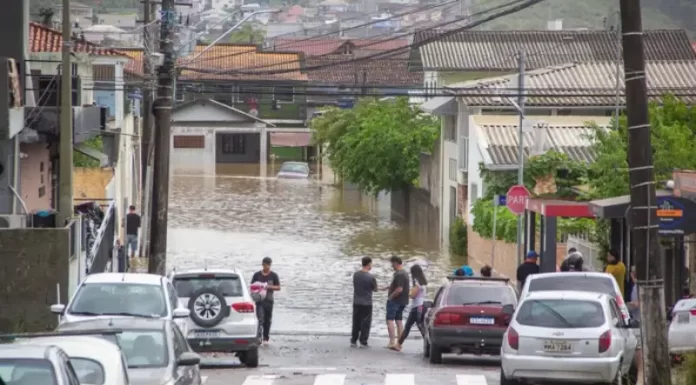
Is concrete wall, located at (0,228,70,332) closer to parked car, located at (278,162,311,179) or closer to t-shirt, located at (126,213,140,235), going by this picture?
t-shirt, located at (126,213,140,235)

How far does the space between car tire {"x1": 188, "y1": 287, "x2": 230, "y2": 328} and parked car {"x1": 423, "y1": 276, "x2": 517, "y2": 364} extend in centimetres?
344

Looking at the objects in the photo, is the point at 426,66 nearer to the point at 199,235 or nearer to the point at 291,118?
the point at 199,235

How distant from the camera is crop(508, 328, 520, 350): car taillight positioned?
67.2ft

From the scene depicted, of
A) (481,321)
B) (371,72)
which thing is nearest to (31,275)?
(481,321)

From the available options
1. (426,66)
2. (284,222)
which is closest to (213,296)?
(284,222)

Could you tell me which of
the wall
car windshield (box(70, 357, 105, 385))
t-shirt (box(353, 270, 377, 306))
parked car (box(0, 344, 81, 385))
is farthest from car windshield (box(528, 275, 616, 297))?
the wall

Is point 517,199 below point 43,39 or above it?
below

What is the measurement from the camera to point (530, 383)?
21.2 m

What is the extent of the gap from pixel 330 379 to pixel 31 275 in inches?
283

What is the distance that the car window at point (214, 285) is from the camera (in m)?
24.0

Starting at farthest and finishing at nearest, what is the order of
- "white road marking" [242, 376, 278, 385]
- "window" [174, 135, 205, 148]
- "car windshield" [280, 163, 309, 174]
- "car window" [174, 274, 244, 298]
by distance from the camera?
"window" [174, 135, 205, 148], "car windshield" [280, 163, 309, 174], "car window" [174, 274, 244, 298], "white road marking" [242, 376, 278, 385]

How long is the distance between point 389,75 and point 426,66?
45.2m

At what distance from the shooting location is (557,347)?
66.8ft

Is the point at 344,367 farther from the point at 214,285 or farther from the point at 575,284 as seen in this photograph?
the point at 575,284
